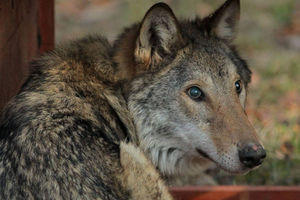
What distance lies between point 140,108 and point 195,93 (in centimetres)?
42

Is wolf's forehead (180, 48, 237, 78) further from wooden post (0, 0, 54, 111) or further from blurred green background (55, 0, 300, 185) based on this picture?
blurred green background (55, 0, 300, 185)

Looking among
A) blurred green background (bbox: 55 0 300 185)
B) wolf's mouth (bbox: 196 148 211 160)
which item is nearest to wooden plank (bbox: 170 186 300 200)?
blurred green background (bbox: 55 0 300 185)

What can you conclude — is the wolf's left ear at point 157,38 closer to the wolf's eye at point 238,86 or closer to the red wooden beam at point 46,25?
the wolf's eye at point 238,86

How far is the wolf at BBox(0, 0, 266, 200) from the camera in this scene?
420cm

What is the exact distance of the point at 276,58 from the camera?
10.2 metres

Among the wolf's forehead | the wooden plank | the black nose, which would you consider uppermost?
the wolf's forehead

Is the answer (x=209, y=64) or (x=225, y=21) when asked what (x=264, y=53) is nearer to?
(x=225, y=21)

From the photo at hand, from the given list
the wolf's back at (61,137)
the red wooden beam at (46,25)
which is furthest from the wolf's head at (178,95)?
the red wooden beam at (46,25)

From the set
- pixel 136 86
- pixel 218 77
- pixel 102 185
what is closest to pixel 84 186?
pixel 102 185

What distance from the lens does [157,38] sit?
5.06 meters

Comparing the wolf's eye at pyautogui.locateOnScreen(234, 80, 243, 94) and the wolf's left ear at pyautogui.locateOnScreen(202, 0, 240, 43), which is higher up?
the wolf's left ear at pyautogui.locateOnScreen(202, 0, 240, 43)

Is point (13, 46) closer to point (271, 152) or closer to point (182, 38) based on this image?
point (182, 38)

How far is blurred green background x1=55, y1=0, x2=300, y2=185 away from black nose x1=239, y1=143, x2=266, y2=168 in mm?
1861

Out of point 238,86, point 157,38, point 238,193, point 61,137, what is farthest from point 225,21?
point 61,137
